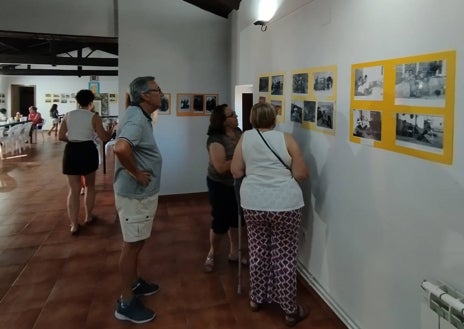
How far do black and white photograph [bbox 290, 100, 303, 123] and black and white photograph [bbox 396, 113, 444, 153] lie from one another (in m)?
1.09

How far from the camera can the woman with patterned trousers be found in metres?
2.19

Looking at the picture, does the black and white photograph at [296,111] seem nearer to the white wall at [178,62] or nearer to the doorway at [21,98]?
the white wall at [178,62]

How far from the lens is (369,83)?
190 centimetres

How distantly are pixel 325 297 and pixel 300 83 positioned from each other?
1.57 meters

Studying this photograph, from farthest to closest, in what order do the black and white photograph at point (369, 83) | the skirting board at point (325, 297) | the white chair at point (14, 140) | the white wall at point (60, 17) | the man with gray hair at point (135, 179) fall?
1. the white chair at point (14, 140)
2. the white wall at point (60, 17)
3. the skirting board at point (325, 297)
4. the man with gray hair at point (135, 179)
5. the black and white photograph at point (369, 83)

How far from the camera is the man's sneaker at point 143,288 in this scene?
2.68 metres

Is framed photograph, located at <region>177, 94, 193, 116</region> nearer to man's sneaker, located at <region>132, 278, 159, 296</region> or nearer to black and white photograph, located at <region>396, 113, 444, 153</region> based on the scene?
man's sneaker, located at <region>132, 278, 159, 296</region>

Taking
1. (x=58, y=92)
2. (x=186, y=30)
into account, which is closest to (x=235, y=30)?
(x=186, y=30)

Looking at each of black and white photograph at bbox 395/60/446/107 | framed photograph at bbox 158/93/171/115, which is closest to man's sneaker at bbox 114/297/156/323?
black and white photograph at bbox 395/60/446/107

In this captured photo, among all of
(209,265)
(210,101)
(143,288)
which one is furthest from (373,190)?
(210,101)

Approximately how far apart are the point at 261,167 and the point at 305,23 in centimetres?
118

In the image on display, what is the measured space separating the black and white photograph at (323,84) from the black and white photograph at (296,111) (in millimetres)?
264

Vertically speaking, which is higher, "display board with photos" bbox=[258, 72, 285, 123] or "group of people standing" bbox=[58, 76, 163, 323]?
"display board with photos" bbox=[258, 72, 285, 123]

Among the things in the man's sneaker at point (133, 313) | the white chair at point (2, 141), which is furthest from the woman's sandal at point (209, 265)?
the white chair at point (2, 141)
